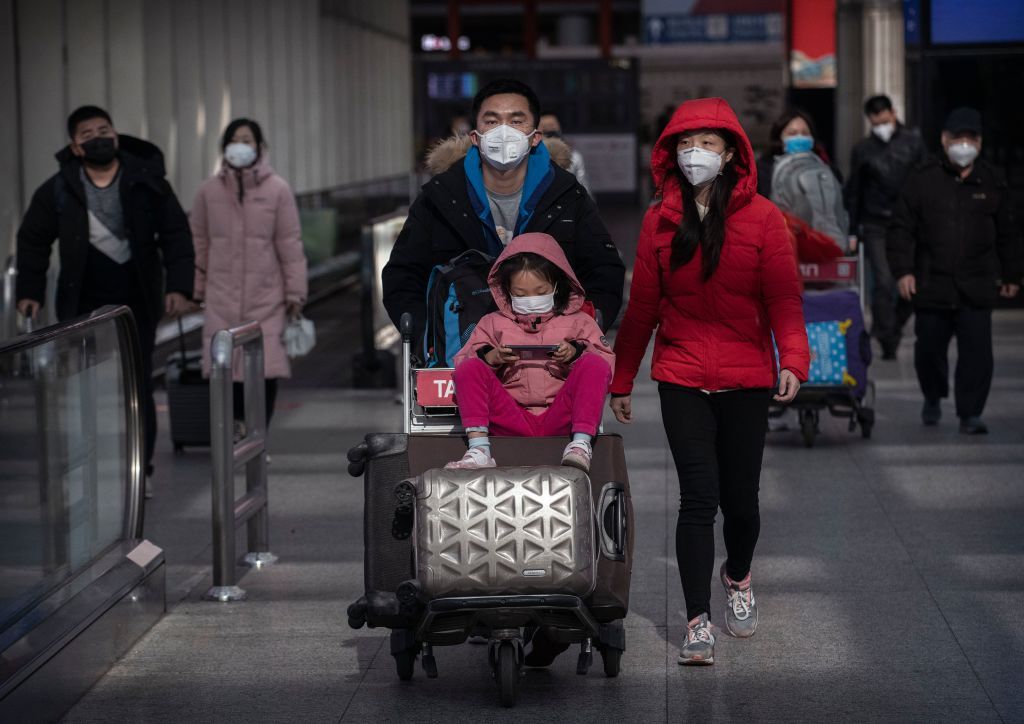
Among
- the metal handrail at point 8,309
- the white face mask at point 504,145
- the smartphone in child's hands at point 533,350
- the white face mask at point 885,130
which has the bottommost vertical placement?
the smartphone in child's hands at point 533,350

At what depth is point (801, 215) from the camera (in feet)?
33.4

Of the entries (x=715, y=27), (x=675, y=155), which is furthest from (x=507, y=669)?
(x=715, y=27)

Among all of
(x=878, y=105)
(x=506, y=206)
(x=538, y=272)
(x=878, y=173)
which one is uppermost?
(x=878, y=105)

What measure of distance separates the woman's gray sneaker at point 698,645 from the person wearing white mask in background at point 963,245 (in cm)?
467

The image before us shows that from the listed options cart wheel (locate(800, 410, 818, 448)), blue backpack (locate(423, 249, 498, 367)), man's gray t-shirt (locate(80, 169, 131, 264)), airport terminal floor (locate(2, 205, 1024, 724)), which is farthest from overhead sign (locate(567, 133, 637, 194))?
blue backpack (locate(423, 249, 498, 367))

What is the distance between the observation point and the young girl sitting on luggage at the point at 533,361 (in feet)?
16.8

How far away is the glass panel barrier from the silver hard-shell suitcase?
1.20 m

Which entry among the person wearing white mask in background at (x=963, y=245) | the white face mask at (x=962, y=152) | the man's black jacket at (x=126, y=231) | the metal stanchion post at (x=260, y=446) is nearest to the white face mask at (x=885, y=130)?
the person wearing white mask in background at (x=963, y=245)

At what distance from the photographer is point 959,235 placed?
32.6 ft

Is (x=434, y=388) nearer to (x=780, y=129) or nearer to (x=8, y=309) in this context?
(x=780, y=129)

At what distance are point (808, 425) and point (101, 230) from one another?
393 cm

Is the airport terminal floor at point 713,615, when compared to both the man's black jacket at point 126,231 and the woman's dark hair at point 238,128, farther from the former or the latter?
the woman's dark hair at point 238,128

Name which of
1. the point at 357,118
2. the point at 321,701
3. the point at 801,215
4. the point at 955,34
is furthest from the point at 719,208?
the point at 357,118

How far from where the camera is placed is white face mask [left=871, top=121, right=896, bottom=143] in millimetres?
13429
